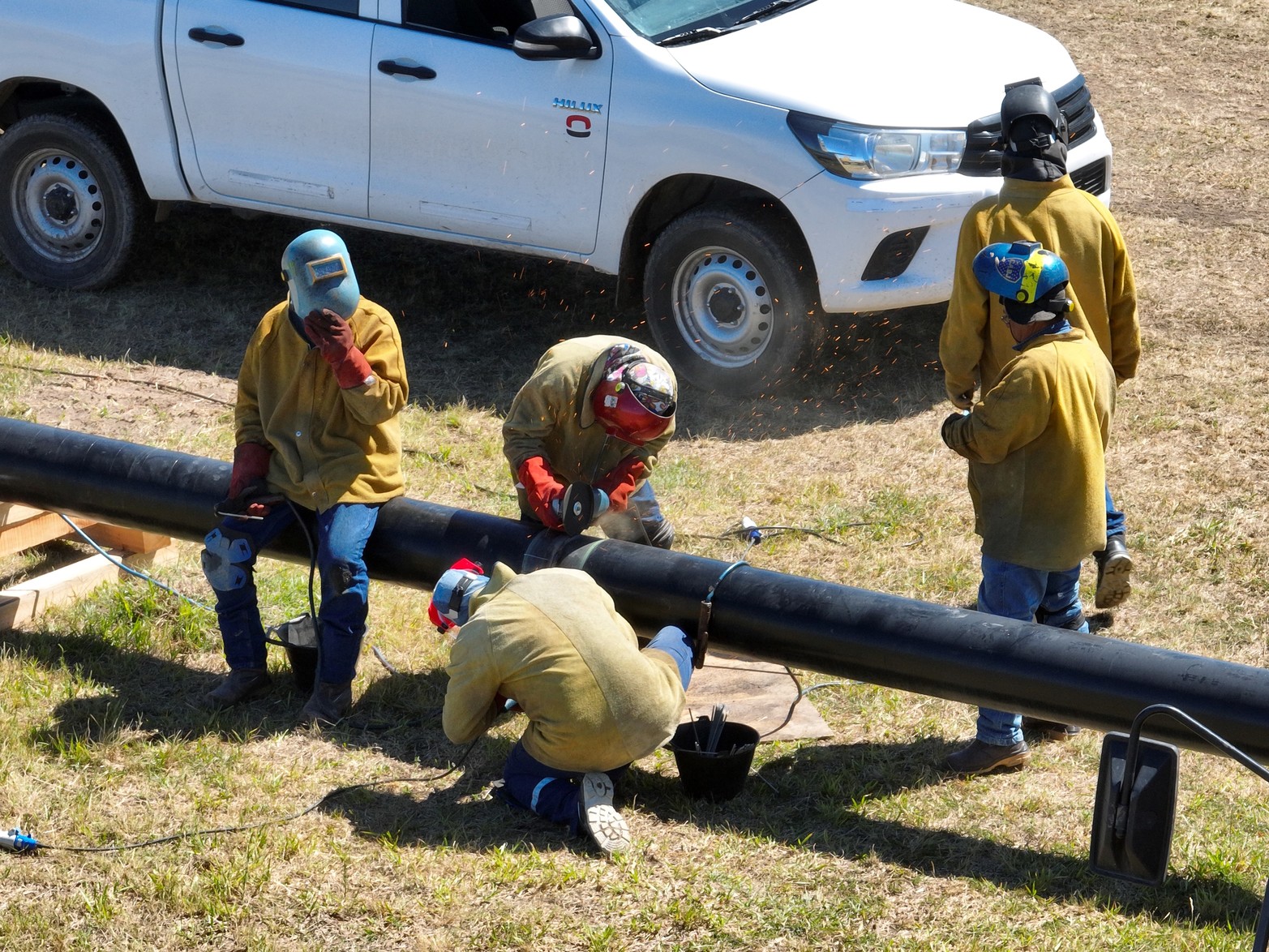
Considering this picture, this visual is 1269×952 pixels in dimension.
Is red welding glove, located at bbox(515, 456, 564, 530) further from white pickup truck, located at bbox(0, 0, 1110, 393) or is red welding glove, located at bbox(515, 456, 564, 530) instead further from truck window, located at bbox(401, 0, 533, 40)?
truck window, located at bbox(401, 0, 533, 40)

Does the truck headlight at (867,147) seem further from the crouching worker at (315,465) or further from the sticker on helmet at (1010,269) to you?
the crouching worker at (315,465)

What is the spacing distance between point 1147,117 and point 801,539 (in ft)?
22.1

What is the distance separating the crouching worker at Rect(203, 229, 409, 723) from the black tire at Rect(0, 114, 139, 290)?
369 cm

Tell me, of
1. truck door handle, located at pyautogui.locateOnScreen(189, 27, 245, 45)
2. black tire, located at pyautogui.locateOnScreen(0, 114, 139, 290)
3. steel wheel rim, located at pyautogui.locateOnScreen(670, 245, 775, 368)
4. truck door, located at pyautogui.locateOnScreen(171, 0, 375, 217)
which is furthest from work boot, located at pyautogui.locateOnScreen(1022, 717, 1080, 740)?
black tire, located at pyautogui.locateOnScreen(0, 114, 139, 290)

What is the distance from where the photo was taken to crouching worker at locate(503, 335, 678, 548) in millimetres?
4672

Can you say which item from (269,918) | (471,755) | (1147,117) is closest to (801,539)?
(471,755)

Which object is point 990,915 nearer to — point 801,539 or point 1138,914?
point 1138,914

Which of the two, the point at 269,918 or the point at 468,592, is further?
the point at 468,592

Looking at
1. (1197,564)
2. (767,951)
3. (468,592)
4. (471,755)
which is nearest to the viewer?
(767,951)

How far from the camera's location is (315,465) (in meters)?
4.83

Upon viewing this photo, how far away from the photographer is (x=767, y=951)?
3.69 m

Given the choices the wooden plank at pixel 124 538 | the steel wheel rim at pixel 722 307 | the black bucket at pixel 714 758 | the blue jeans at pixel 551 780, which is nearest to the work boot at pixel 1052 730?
the black bucket at pixel 714 758

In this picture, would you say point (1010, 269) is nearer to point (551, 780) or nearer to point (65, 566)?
point (551, 780)

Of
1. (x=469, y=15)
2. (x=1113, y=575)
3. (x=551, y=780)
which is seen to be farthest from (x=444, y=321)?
(x=551, y=780)
